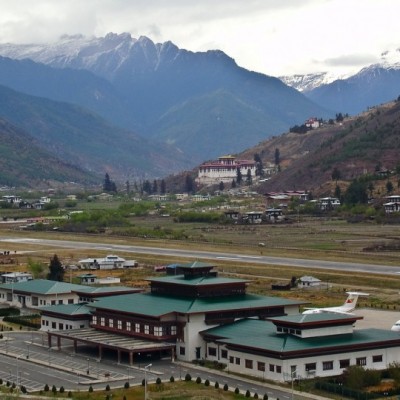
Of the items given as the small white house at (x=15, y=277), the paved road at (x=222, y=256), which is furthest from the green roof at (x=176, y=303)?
the paved road at (x=222, y=256)

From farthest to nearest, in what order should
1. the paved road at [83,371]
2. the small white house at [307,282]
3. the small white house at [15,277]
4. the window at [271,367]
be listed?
the small white house at [15,277]
the small white house at [307,282]
the window at [271,367]
the paved road at [83,371]

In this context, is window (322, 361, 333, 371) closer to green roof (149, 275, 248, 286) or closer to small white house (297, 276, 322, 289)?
green roof (149, 275, 248, 286)

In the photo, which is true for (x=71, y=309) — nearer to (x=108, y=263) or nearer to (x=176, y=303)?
(x=176, y=303)

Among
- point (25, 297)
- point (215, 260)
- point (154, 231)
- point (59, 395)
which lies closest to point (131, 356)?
point (59, 395)

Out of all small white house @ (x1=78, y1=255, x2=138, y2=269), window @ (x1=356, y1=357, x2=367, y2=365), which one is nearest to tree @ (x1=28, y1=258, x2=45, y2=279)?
small white house @ (x1=78, y1=255, x2=138, y2=269)

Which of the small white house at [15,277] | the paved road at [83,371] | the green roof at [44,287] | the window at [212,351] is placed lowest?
the paved road at [83,371]

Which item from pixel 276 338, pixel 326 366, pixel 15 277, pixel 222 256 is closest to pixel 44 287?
pixel 15 277

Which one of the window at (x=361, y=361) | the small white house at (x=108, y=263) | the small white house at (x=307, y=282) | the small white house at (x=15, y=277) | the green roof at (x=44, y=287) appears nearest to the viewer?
the window at (x=361, y=361)

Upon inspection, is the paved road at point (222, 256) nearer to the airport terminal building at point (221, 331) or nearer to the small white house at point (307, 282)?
the small white house at point (307, 282)
